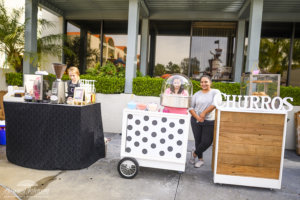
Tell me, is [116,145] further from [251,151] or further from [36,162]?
[251,151]

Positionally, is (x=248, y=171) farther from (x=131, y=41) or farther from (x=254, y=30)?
(x=131, y=41)

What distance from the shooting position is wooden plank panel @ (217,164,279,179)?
2924 millimetres

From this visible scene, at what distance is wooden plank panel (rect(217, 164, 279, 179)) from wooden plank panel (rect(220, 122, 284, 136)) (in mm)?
519

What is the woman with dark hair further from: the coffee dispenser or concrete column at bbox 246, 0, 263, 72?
concrete column at bbox 246, 0, 263, 72

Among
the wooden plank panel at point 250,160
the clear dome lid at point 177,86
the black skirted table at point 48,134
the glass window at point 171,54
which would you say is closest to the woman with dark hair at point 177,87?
the clear dome lid at point 177,86

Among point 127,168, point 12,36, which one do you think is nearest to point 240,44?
point 127,168

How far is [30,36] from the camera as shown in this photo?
6.86 meters

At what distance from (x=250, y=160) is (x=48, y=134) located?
10.2 feet

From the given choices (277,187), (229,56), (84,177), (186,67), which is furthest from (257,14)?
(84,177)

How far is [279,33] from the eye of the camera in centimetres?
788

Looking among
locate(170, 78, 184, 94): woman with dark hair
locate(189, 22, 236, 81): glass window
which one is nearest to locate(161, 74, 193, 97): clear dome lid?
locate(170, 78, 184, 94): woman with dark hair

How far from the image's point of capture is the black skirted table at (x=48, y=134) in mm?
3197

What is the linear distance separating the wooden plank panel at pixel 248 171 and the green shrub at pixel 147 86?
3270 millimetres

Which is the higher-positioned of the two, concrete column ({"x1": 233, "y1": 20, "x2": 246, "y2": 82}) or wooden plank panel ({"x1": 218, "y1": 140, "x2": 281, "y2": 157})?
concrete column ({"x1": 233, "y1": 20, "x2": 246, "y2": 82})
